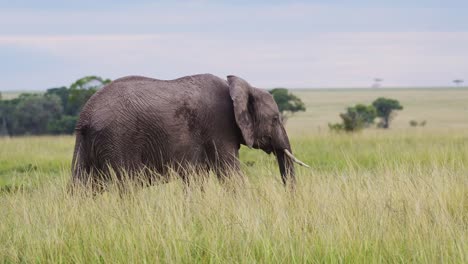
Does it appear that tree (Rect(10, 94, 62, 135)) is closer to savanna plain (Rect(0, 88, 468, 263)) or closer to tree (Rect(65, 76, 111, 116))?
tree (Rect(65, 76, 111, 116))

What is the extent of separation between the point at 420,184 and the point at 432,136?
11022 mm

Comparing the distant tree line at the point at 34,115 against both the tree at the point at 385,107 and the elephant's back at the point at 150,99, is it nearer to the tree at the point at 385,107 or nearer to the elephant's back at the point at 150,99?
the tree at the point at 385,107

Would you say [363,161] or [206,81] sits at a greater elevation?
[206,81]

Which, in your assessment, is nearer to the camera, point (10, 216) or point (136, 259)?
point (136, 259)

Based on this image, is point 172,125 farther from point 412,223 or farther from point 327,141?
point 327,141

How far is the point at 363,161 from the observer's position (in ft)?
43.9

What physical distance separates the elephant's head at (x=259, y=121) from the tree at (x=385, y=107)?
49.5 m

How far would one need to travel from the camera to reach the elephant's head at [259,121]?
7867 mm

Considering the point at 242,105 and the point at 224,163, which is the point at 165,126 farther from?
the point at 242,105

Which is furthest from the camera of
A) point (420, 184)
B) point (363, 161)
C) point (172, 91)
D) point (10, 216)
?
point (363, 161)

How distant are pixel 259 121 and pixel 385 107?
51040 millimetres

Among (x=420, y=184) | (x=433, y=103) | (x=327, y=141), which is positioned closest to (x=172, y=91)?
(x=420, y=184)

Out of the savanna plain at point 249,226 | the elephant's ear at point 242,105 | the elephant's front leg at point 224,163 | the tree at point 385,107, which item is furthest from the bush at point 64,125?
the savanna plain at point 249,226

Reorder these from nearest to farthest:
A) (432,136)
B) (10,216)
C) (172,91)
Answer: (10,216) < (172,91) < (432,136)
